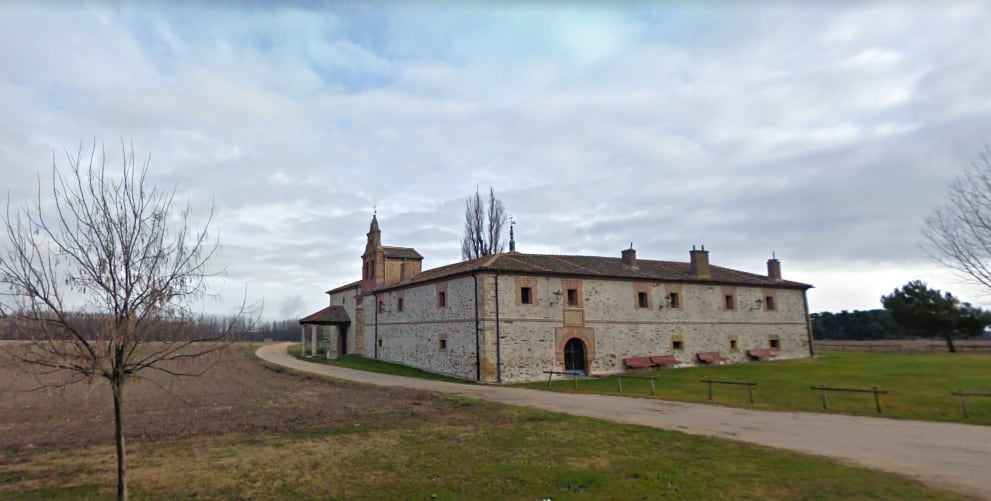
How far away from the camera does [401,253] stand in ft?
125

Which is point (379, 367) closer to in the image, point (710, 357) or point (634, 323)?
point (634, 323)

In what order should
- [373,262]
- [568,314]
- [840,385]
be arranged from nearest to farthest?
[840,385] < [568,314] < [373,262]

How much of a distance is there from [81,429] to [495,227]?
102 ft

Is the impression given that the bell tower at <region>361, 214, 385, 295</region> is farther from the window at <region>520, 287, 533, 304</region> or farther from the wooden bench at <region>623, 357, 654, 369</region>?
the wooden bench at <region>623, 357, 654, 369</region>

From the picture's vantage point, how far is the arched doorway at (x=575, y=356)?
2628 centimetres

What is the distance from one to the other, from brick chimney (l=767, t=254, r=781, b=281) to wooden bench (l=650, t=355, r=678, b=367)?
40.2 ft

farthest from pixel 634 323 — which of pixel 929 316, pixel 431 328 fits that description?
pixel 929 316

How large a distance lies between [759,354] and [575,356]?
12.9 meters

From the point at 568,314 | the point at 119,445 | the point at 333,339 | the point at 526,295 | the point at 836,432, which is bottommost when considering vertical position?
the point at 836,432

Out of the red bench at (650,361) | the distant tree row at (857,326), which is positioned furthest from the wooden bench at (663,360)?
the distant tree row at (857,326)

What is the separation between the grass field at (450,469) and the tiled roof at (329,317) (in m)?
27.5

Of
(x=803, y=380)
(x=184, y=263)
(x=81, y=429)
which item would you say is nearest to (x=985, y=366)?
(x=803, y=380)

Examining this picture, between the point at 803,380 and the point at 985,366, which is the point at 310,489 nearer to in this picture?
the point at 803,380

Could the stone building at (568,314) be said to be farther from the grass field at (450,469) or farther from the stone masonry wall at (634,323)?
the grass field at (450,469)
